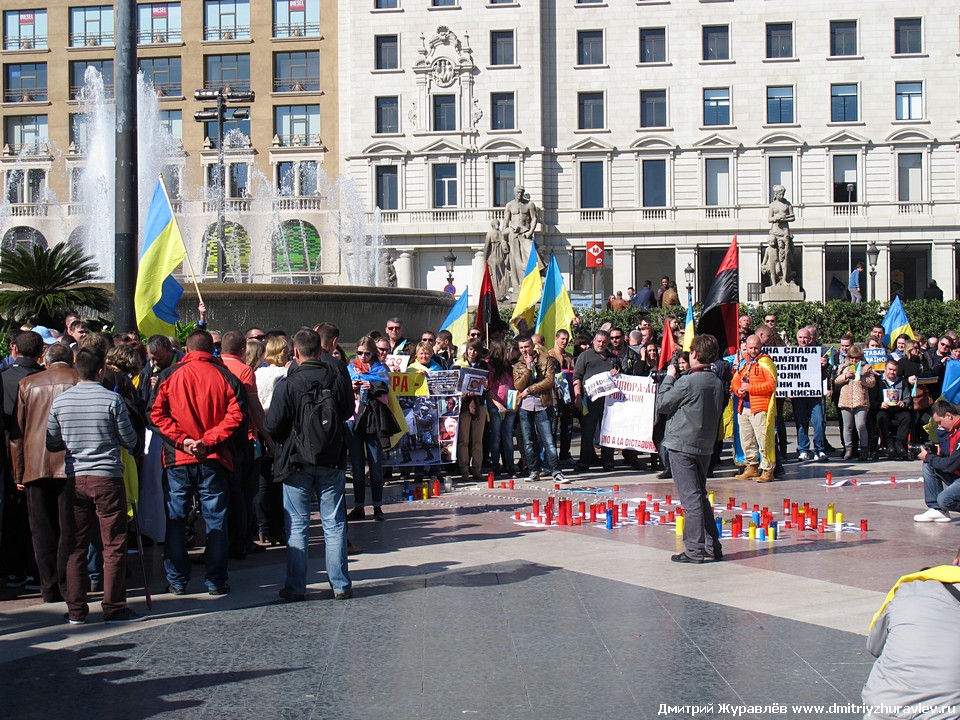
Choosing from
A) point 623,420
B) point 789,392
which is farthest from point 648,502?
point 789,392

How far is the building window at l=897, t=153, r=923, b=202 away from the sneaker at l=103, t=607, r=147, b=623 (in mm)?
54059

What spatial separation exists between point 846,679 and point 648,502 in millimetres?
6978

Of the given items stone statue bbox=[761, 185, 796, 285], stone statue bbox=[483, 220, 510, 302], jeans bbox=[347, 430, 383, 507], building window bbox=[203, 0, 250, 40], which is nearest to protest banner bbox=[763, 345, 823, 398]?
jeans bbox=[347, 430, 383, 507]

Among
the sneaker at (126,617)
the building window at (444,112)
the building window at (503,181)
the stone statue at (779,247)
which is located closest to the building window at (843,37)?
the building window at (503,181)

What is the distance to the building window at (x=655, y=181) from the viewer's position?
58.1 metres

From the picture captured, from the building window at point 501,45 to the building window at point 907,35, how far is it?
701 inches

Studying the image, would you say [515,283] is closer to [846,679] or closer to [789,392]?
[789,392]

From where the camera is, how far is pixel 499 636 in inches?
287

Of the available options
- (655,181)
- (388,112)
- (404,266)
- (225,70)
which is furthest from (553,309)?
(225,70)

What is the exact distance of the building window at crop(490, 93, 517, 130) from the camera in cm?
5784

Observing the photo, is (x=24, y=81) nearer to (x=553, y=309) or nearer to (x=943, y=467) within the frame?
(x=553, y=309)

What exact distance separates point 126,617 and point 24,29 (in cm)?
6286

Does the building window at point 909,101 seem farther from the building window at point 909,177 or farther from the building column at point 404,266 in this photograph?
the building column at point 404,266

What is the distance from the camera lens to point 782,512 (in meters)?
12.6
